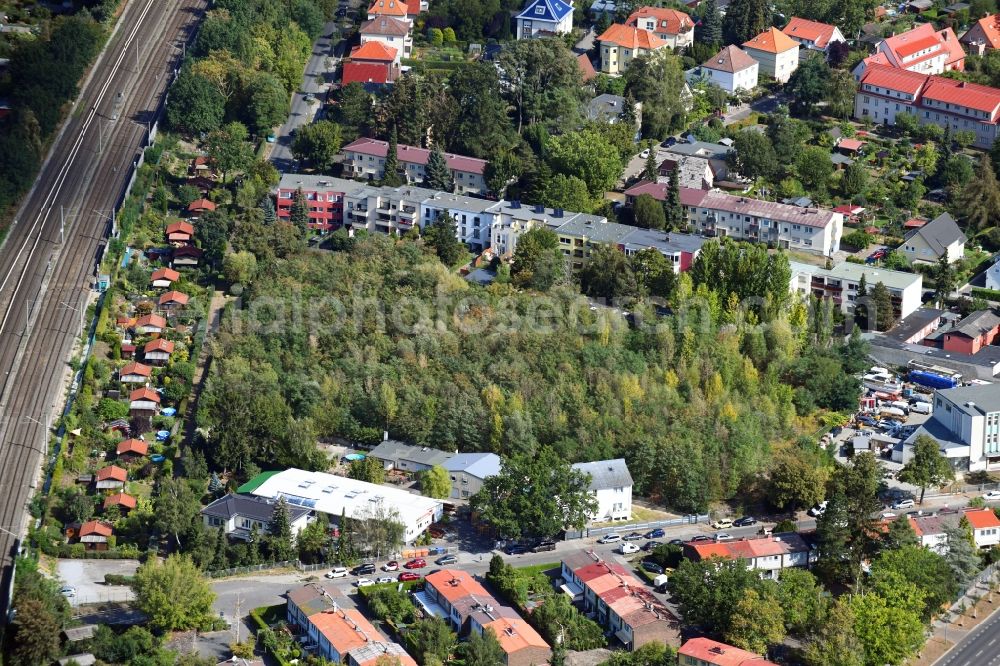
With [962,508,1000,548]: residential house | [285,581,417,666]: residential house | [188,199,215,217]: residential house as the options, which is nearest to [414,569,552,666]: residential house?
[285,581,417,666]: residential house

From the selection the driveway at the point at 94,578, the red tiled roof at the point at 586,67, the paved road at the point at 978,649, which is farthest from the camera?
the red tiled roof at the point at 586,67

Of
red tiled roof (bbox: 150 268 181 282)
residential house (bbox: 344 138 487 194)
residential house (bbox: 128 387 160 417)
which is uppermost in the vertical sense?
residential house (bbox: 344 138 487 194)

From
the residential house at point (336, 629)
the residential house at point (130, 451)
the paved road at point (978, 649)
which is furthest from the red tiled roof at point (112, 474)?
the paved road at point (978, 649)

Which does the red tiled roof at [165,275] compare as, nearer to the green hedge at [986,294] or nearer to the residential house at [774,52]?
the green hedge at [986,294]

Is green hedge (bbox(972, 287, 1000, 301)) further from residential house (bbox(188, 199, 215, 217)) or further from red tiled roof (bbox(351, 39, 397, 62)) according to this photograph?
residential house (bbox(188, 199, 215, 217))

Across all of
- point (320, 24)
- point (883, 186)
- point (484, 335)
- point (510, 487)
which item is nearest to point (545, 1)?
point (320, 24)

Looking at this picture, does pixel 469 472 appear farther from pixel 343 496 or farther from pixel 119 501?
pixel 119 501
